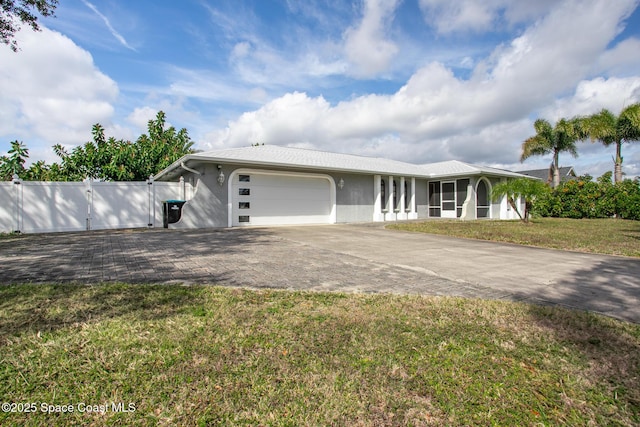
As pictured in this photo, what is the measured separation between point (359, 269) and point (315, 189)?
10.8 m

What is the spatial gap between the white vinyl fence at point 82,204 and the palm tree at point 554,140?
26.0m

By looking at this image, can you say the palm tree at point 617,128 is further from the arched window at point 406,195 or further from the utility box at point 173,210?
the utility box at point 173,210

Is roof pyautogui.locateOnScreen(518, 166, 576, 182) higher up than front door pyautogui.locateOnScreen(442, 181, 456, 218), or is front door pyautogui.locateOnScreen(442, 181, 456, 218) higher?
roof pyautogui.locateOnScreen(518, 166, 576, 182)

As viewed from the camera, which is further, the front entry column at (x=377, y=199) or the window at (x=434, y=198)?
the window at (x=434, y=198)

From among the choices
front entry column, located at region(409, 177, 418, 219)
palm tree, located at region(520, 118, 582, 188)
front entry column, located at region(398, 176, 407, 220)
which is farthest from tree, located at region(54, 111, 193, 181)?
palm tree, located at region(520, 118, 582, 188)

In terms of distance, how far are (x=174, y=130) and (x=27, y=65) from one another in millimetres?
16991

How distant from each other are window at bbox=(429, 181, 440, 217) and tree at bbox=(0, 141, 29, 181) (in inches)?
1053

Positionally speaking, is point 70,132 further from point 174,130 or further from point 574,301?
point 574,301

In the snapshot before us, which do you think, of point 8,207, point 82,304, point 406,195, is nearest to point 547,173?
point 406,195

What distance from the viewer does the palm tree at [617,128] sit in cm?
2097

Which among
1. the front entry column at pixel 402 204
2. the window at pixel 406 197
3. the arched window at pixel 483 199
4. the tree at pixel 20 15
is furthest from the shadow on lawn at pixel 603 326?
the arched window at pixel 483 199

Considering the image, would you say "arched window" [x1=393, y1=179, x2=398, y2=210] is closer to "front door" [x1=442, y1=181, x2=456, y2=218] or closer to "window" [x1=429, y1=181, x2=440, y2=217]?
"window" [x1=429, y1=181, x2=440, y2=217]

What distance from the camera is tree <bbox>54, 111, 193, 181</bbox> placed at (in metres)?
19.8

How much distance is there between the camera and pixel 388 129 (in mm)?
25234
